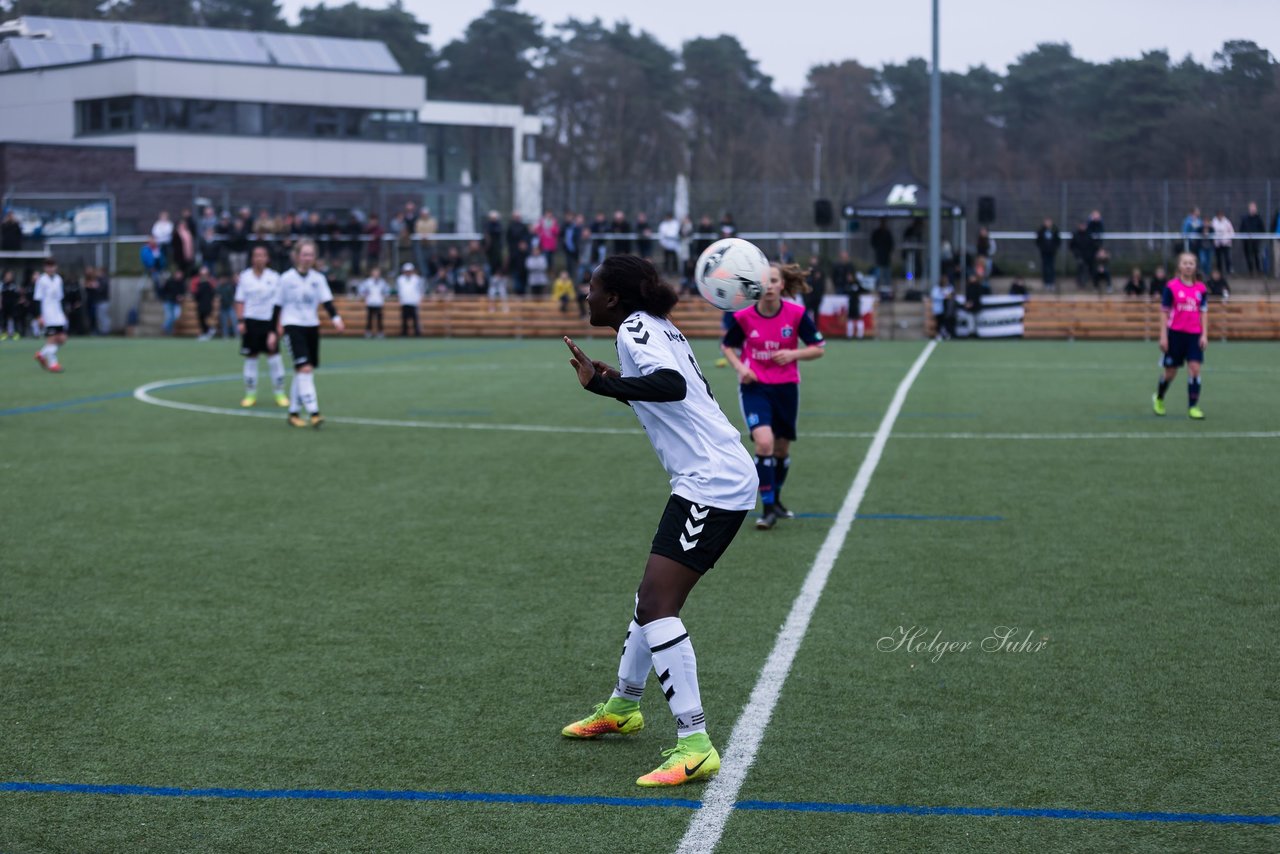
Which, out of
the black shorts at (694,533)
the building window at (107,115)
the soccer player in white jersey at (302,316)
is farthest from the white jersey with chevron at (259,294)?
the building window at (107,115)

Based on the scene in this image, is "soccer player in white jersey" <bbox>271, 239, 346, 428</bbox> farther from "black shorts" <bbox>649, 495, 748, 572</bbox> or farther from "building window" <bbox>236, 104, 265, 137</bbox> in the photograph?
"building window" <bbox>236, 104, 265, 137</bbox>

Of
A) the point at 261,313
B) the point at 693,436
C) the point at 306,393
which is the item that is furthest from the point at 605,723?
the point at 261,313

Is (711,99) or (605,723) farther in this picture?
(711,99)

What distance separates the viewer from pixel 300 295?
17.0 metres

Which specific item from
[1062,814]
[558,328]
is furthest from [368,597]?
[558,328]

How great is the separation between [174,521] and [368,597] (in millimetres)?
3221

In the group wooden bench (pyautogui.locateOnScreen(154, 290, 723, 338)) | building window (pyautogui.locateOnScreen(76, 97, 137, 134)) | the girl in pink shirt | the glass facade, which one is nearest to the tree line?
the glass facade

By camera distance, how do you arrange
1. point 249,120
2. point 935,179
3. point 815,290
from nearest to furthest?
point 815,290, point 935,179, point 249,120

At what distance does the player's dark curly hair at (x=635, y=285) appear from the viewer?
17.9ft

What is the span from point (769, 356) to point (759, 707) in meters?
4.60

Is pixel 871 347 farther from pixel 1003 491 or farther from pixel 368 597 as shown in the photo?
pixel 368 597

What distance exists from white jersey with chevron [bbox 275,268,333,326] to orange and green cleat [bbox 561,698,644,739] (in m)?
11.8

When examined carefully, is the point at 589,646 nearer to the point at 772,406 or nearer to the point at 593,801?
the point at 593,801

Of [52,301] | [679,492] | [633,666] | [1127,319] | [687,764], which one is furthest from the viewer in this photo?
[1127,319]
